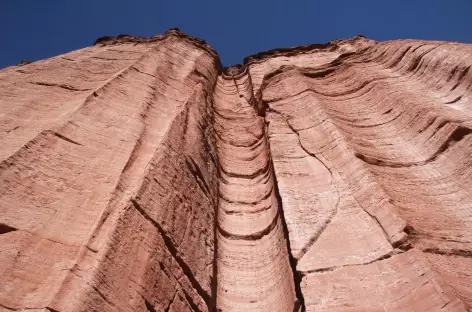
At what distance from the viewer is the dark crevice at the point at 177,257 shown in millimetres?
5781

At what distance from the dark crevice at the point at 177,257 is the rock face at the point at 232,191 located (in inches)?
0.7

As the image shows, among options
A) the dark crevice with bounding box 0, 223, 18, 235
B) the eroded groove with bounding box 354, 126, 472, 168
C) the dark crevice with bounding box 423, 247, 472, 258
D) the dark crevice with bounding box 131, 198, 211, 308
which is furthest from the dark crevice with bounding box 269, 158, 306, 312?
the dark crevice with bounding box 0, 223, 18, 235

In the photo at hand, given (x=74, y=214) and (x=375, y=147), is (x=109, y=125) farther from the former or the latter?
(x=375, y=147)

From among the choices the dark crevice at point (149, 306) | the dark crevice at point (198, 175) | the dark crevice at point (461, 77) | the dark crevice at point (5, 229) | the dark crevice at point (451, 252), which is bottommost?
the dark crevice at point (149, 306)

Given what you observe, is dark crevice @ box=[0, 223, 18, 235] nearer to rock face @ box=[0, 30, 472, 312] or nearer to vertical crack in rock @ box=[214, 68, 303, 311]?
rock face @ box=[0, 30, 472, 312]

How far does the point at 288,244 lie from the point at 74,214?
2.82m

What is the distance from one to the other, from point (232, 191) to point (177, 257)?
2.97m

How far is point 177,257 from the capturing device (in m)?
5.81

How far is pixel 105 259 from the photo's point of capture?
15.5ft

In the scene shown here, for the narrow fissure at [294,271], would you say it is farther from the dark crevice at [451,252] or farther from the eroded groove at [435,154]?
the eroded groove at [435,154]

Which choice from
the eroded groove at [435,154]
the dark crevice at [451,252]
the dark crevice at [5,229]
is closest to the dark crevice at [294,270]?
the dark crevice at [451,252]

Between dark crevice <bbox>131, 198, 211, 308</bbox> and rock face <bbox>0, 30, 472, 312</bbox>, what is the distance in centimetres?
2

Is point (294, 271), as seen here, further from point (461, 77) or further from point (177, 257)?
point (461, 77)

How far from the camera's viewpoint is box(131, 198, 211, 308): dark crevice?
578 centimetres
